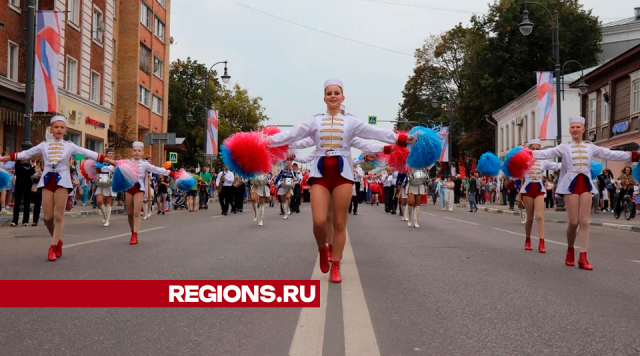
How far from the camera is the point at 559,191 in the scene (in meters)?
9.44

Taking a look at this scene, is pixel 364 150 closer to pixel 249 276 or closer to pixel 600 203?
pixel 249 276

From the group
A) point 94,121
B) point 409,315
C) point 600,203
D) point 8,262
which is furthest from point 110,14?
point 409,315

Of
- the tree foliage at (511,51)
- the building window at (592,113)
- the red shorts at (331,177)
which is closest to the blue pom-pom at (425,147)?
the red shorts at (331,177)

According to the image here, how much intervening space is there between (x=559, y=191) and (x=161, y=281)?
17.8 feet

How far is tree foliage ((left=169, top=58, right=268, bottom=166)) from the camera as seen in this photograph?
248 ft

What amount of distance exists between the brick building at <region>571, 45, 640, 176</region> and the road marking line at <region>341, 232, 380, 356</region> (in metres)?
28.3

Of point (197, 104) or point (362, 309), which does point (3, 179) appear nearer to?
point (362, 309)

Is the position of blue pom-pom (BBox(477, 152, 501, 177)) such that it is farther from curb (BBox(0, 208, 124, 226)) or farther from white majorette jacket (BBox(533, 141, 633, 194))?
curb (BBox(0, 208, 124, 226))

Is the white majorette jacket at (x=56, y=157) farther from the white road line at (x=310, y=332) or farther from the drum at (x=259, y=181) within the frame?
the drum at (x=259, y=181)

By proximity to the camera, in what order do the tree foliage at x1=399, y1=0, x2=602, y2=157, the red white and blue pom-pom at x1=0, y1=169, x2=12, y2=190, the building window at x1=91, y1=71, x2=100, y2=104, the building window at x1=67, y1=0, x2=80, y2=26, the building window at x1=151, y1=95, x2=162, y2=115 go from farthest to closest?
the tree foliage at x1=399, y1=0, x2=602, y2=157 → the building window at x1=151, y1=95, x2=162, y2=115 → the building window at x1=91, y1=71, x2=100, y2=104 → the building window at x1=67, y1=0, x2=80, y2=26 → the red white and blue pom-pom at x1=0, y1=169, x2=12, y2=190

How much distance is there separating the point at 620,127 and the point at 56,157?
3302 centimetres

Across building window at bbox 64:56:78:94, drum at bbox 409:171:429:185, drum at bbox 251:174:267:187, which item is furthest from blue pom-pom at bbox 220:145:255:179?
building window at bbox 64:56:78:94

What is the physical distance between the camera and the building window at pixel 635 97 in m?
34.4

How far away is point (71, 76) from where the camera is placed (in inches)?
1309
